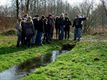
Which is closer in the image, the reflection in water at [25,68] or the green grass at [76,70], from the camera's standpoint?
the green grass at [76,70]

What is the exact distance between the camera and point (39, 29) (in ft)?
82.4

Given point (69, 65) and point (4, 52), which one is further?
point (4, 52)

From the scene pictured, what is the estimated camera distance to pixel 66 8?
3558 inches

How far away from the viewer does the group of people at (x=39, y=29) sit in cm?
2308

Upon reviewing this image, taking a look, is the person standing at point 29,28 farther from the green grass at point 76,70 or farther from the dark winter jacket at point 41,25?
the green grass at point 76,70

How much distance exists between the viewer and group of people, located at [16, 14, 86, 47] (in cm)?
2308

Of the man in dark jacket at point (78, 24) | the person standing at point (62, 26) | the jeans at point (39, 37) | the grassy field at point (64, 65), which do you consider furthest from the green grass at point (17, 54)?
the man in dark jacket at point (78, 24)


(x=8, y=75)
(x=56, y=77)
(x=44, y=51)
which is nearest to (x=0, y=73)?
(x=8, y=75)

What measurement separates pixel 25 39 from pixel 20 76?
32.0 ft

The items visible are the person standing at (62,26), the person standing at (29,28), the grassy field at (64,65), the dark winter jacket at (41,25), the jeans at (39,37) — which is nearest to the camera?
the grassy field at (64,65)

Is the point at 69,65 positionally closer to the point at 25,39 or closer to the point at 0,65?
the point at 0,65

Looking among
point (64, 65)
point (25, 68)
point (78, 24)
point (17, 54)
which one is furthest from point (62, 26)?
point (64, 65)

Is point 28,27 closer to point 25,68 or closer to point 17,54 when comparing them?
point 17,54

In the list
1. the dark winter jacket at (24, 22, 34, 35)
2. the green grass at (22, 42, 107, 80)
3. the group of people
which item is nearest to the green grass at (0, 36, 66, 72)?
the group of people
